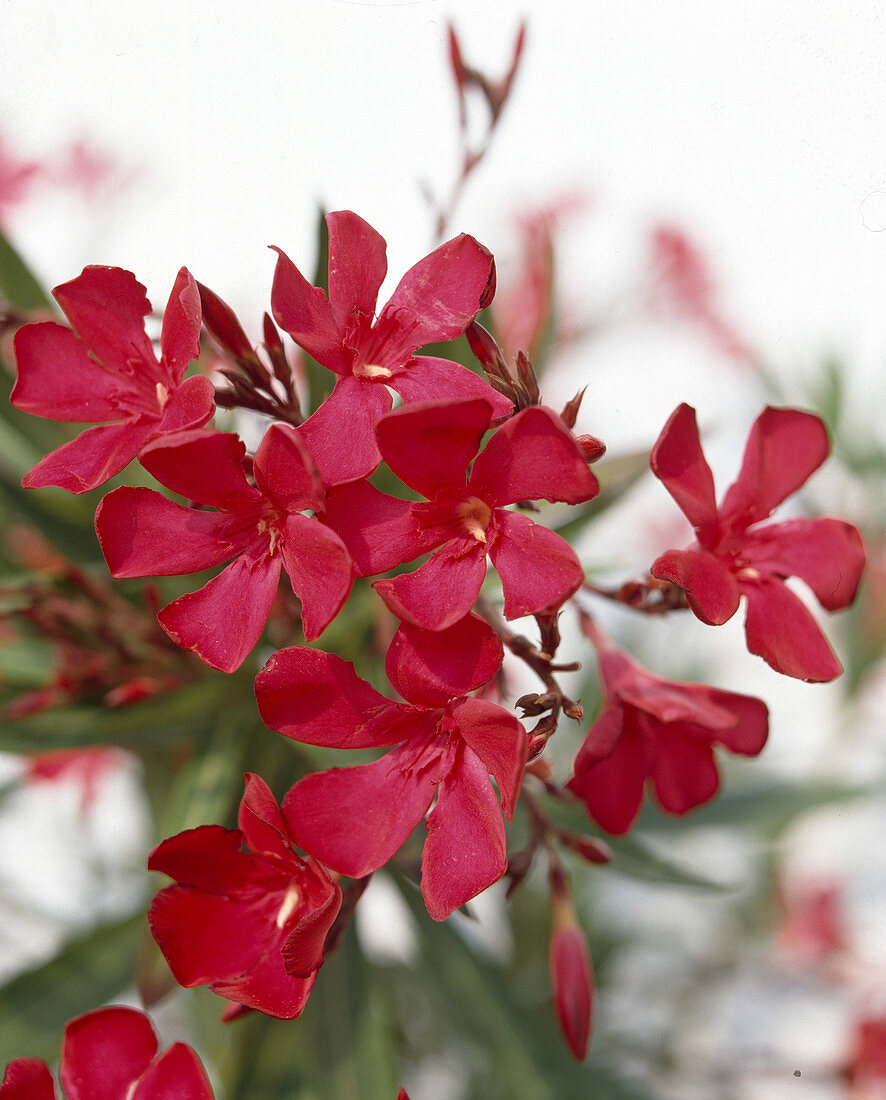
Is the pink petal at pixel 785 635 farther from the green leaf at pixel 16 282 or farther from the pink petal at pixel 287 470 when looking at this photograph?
the green leaf at pixel 16 282

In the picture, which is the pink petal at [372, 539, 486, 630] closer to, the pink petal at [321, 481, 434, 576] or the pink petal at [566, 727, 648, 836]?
the pink petal at [321, 481, 434, 576]

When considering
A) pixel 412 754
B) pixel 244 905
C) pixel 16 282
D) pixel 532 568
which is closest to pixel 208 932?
pixel 244 905

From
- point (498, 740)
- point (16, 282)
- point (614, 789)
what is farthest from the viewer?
point (16, 282)

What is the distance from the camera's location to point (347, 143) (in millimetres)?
639

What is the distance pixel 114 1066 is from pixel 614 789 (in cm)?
30

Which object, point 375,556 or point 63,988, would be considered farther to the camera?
point 63,988

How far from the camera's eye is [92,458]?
424mm

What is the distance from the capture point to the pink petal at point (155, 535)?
1.26ft

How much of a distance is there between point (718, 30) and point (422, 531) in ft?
1.70

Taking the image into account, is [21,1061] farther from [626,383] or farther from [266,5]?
[626,383]

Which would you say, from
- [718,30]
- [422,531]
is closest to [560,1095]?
[422,531]

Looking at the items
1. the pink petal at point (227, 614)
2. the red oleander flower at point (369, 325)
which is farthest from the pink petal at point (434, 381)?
the pink petal at point (227, 614)

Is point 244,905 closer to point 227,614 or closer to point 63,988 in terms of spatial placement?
point 227,614

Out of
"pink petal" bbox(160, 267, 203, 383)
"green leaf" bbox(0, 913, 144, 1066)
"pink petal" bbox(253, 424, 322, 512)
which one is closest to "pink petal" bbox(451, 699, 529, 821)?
"pink petal" bbox(253, 424, 322, 512)
